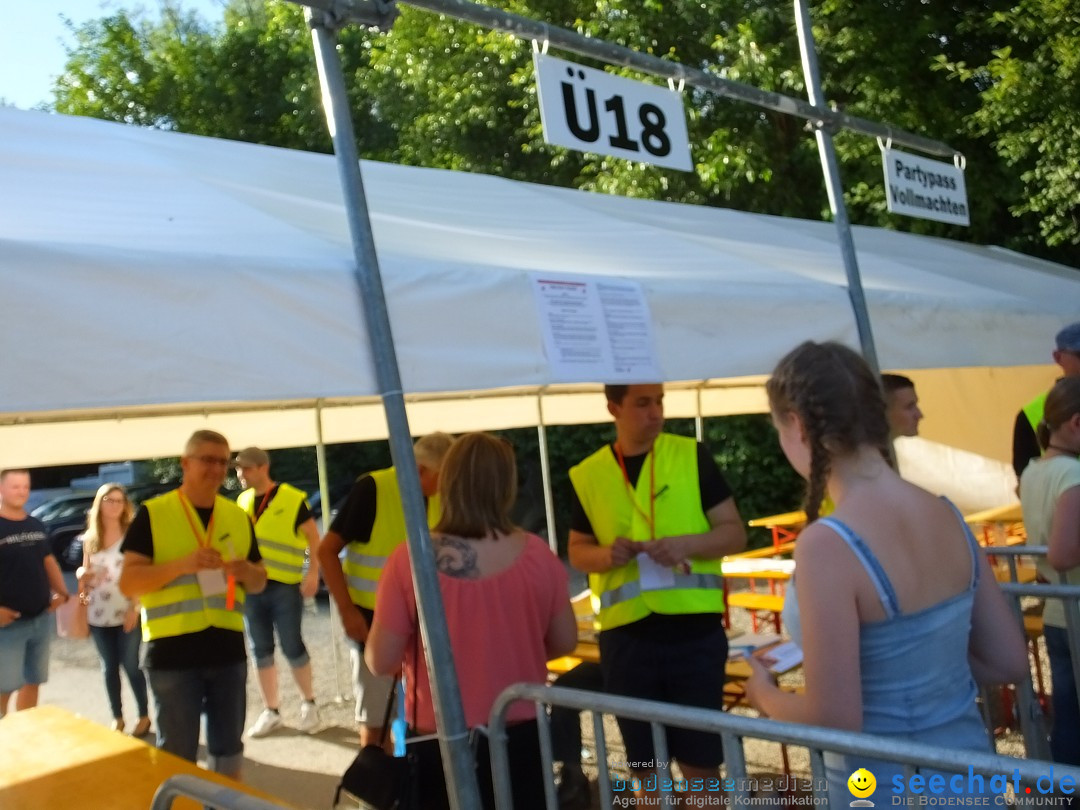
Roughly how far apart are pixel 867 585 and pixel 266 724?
5542 mm


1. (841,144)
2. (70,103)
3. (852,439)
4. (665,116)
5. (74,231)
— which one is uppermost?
(70,103)

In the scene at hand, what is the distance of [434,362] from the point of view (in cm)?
257

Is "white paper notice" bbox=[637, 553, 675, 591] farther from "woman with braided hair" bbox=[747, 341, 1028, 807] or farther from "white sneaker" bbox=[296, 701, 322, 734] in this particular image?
"white sneaker" bbox=[296, 701, 322, 734]

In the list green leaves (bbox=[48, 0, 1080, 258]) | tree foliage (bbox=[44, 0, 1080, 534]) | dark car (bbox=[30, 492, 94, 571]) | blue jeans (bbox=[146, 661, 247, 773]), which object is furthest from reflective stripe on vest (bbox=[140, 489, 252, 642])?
dark car (bbox=[30, 492, 94, 571])

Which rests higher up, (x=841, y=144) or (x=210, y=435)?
(x=841, y=144)

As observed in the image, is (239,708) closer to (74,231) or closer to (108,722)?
(74,231)

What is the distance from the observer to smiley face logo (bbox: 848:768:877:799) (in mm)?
1828

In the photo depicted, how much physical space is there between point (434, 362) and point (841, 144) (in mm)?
9262

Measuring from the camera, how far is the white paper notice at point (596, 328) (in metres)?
2.79

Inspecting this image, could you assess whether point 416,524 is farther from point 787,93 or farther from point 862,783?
point 787,93

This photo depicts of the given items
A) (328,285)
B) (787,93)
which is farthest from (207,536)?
(787,93)

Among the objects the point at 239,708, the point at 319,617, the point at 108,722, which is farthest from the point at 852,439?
the point at 319,617

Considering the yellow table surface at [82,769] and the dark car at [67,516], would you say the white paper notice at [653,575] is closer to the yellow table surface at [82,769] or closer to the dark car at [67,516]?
the yellow table surface at [82,769]

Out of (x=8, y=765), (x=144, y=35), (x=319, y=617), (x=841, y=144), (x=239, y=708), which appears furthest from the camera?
(x=144, y=35)
